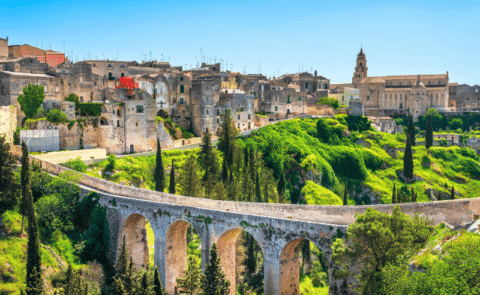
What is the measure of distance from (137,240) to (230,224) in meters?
11.4

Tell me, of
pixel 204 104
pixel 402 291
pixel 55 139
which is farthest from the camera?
pixel 204 104

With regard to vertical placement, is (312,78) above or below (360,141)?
above

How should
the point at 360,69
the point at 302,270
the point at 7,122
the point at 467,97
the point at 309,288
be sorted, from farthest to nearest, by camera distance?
the point at 467,97, the point at 360,69, the point at 7,122, the point at 302,270, the point at 309,288

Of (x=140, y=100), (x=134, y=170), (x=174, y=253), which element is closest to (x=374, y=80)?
(x=140, y=100)

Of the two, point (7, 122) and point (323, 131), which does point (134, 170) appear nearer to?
point (7, 122)

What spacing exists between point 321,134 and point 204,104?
22.8 metres

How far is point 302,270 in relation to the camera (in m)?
41.7

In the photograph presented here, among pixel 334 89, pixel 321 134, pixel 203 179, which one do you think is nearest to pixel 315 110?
pixel 321 134

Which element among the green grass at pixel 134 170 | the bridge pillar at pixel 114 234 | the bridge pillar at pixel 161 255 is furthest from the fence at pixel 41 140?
the bridge pillar at pixel 161 255

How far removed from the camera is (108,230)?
131 ft

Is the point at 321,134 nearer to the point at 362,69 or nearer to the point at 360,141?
the point at 360,141

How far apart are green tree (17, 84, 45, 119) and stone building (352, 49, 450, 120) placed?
73.7m

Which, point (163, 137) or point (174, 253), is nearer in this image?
point (174, 253)

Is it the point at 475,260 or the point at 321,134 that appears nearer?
the point at 475,260
